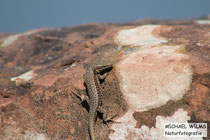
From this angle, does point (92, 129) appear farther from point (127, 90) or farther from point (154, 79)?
point (154, 79)

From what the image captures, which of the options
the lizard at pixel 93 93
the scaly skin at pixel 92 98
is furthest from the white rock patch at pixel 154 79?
the scaly skin at pixel 92 98

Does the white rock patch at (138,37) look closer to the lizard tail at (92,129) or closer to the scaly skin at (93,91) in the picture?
the scaly skin at (93,91)

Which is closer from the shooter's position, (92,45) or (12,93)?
(12,93)

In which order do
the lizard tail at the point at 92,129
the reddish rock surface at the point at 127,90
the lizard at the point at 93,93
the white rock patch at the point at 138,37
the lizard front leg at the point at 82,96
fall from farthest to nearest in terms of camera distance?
the white rock patch at the point at 138,37 → the lizard front leg at the point at 82,96 → the lizard at the point at 93,93 → the lizard tail at the point at 92,129 → the reddish rock surface at the point at 127,90

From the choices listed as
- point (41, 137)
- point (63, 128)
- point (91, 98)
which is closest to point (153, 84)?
point (91, 98)

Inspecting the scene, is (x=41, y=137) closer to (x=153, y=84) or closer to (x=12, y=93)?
(x=12, y=93)

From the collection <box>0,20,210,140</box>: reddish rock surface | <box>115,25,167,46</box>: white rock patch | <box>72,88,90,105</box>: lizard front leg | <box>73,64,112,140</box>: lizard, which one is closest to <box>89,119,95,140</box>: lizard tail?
<box>73,64,112,140</box>: lizard

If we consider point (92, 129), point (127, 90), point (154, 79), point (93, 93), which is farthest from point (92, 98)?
point (154, 79)

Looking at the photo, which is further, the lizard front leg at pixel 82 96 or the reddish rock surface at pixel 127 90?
the lizard front leg at pixel 82 96
